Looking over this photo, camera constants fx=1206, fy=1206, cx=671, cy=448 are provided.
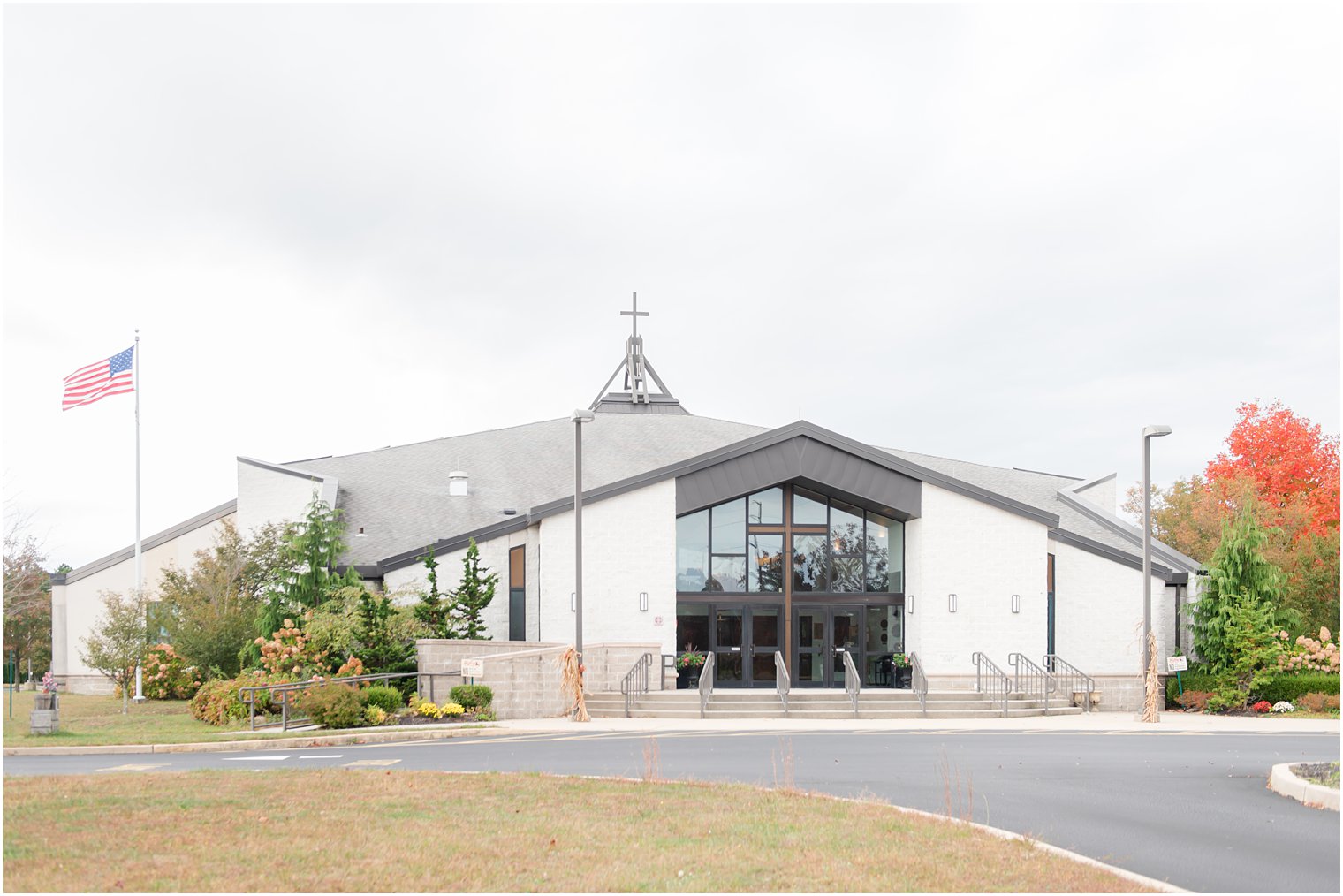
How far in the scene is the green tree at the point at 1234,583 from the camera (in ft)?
101

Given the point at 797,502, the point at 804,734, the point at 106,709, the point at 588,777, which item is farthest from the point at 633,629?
the point at 588,777

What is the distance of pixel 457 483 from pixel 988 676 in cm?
1730

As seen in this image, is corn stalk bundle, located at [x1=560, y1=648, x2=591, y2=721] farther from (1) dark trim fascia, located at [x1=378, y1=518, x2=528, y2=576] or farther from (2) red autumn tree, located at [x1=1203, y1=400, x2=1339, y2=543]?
(2) red autumn tree, located at [x1=1203, y1=400, x2=1339, y2=543]

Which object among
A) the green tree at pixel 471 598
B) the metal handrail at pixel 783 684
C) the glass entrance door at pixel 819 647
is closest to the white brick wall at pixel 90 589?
the green tree at pixel 471 598

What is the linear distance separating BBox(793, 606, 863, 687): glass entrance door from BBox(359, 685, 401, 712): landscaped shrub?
41.1 ft

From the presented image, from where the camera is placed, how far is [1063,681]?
31125 millimetres

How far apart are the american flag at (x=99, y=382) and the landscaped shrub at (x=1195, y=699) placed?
30431mm

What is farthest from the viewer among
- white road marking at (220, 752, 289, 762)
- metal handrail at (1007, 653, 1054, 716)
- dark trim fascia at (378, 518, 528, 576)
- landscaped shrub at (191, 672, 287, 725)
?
dark trim fascia at (378, 518, 528, 576)

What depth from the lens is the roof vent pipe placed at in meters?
38.3

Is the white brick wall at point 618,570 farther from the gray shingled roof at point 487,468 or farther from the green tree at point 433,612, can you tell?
the gray shingled roof at point 487,468

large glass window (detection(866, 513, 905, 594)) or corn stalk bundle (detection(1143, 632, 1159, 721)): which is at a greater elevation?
large glass window (detection(866, 513, 905, 594))

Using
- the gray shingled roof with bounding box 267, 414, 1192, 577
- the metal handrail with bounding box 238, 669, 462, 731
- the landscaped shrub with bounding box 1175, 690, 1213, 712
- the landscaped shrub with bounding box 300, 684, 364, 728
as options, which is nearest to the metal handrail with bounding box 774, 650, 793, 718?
the metal handrail with bounding box 238, 669, 462, 731

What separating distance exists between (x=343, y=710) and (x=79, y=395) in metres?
17.1

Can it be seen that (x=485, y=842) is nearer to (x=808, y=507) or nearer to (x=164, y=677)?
(x=808, y=507)
